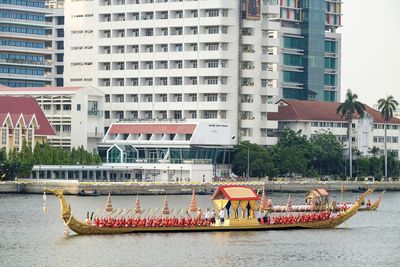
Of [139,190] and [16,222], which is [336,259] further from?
[139,190]

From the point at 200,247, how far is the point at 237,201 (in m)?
11.1

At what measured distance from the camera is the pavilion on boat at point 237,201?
12750 cm

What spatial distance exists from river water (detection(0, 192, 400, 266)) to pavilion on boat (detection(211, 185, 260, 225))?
6.36 ft

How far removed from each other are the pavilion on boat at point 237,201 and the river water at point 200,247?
76.3 inches

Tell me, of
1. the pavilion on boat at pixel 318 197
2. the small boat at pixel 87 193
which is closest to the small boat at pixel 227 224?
the pavilion on boat at pixel 318 197

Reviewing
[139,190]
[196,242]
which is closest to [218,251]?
[196,242]

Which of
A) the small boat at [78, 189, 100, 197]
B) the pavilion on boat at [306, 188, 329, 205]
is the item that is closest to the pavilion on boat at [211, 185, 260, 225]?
the pavilion on boat at [306, 188, 329, 205]

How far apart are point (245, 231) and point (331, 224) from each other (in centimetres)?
1122

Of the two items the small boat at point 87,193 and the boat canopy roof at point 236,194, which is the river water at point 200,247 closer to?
the boat canopy roof at point 236,194

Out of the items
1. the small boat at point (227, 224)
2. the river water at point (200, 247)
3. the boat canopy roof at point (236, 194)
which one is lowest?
the river water at point (200, 247)

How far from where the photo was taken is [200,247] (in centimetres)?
11738

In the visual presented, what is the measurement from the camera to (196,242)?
120938 millimetres

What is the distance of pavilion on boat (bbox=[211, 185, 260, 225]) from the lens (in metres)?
128

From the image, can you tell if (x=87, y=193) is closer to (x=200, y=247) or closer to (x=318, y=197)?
(x=318, y=197)
